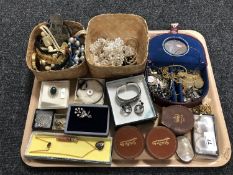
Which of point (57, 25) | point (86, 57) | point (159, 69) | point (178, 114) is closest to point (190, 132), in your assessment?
point (178, 114)

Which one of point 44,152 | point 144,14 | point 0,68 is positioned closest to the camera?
point 44,152

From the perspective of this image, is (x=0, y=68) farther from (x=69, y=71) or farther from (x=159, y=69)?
(x=159, y=69)

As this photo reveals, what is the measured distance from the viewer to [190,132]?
126 centimetres

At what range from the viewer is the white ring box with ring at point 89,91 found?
1.29 metres

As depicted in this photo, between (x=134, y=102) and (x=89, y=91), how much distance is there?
190mm

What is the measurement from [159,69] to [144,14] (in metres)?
0.46

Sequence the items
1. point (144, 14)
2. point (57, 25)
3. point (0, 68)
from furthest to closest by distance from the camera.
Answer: point (144, 14) < point (0, 68) < point (57, 25)

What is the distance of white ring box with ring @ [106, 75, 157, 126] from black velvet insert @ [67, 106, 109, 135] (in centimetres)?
4

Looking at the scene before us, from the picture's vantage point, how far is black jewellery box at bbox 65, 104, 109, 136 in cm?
120

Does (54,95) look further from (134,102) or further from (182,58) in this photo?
(182,58)

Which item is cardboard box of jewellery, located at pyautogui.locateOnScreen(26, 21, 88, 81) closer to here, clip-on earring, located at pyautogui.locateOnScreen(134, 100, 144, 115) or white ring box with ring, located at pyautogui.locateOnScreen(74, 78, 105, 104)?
white ring box with ring, located at pyautogui.locateOnScreen(74, 78, 105, 104)

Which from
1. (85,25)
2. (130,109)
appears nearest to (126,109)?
(130,109)

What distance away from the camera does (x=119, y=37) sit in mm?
1409

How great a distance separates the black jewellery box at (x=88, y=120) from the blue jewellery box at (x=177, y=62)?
8.7 inches
